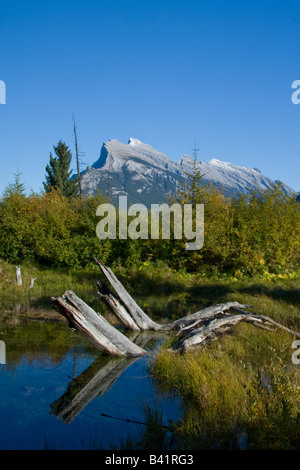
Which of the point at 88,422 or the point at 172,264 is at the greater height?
the point at 172,264

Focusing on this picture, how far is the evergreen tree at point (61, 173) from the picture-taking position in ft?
168

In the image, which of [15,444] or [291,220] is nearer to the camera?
[15,444]

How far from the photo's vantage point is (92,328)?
7.45m

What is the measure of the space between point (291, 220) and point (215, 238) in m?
3.36

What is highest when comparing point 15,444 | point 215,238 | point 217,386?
point 215,238

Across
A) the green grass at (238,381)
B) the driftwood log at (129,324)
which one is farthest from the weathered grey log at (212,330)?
the green grass at (238,381)

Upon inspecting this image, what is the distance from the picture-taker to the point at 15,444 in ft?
15.2

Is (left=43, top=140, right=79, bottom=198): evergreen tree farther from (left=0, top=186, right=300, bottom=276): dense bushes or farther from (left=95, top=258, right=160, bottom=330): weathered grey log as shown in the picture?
(left=95, top=258, right=160, bottom=330): weathered grey log

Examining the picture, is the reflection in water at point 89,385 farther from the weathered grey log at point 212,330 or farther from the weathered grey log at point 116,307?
the weathered grey log at point 116,307

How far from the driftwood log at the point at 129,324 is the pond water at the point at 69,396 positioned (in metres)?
0.37

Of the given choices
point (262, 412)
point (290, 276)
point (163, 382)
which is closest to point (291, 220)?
point (290, 276)
